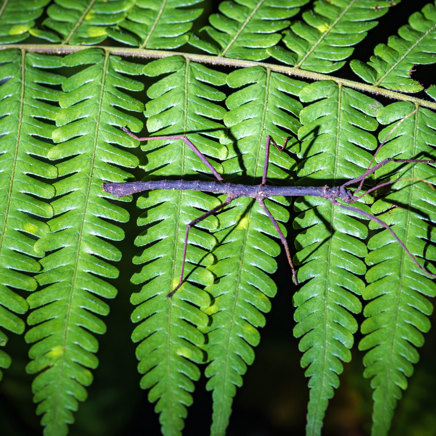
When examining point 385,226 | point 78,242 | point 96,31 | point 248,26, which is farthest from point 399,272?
point 96,31

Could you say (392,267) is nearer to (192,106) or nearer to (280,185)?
(280,185)

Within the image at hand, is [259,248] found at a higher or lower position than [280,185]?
lower

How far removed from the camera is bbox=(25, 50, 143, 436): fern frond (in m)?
2.71

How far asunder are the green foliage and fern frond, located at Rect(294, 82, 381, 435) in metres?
0.01

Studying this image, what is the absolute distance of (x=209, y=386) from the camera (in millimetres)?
2793

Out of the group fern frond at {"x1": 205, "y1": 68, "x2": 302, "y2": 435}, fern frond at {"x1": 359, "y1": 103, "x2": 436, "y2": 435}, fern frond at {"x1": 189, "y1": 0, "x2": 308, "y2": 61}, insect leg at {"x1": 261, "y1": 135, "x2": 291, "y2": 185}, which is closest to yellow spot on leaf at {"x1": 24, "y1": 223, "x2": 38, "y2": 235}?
fern frond at {"x1": 205, "y1": 68, "x2": 302, "y2": 435}

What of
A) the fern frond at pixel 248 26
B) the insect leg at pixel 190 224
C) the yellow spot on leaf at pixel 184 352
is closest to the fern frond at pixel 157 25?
the fern frond at pixel 248 26

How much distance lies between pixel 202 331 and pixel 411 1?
4632mm

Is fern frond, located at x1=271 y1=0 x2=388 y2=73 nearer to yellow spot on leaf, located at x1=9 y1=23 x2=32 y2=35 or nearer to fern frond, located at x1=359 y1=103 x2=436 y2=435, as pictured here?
fern frond, located at x1=359 y1=103 x2=436 y2=435

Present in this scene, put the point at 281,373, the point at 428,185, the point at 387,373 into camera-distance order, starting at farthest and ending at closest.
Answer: the point at 281,373 < the point at 428,185 < the point at 387,373

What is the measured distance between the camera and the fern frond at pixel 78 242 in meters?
2.71

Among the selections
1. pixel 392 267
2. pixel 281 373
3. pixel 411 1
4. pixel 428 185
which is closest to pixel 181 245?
pixel 392 267

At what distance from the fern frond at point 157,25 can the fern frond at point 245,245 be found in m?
0.60

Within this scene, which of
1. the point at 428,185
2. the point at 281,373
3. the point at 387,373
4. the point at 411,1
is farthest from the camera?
the point at 281,373
